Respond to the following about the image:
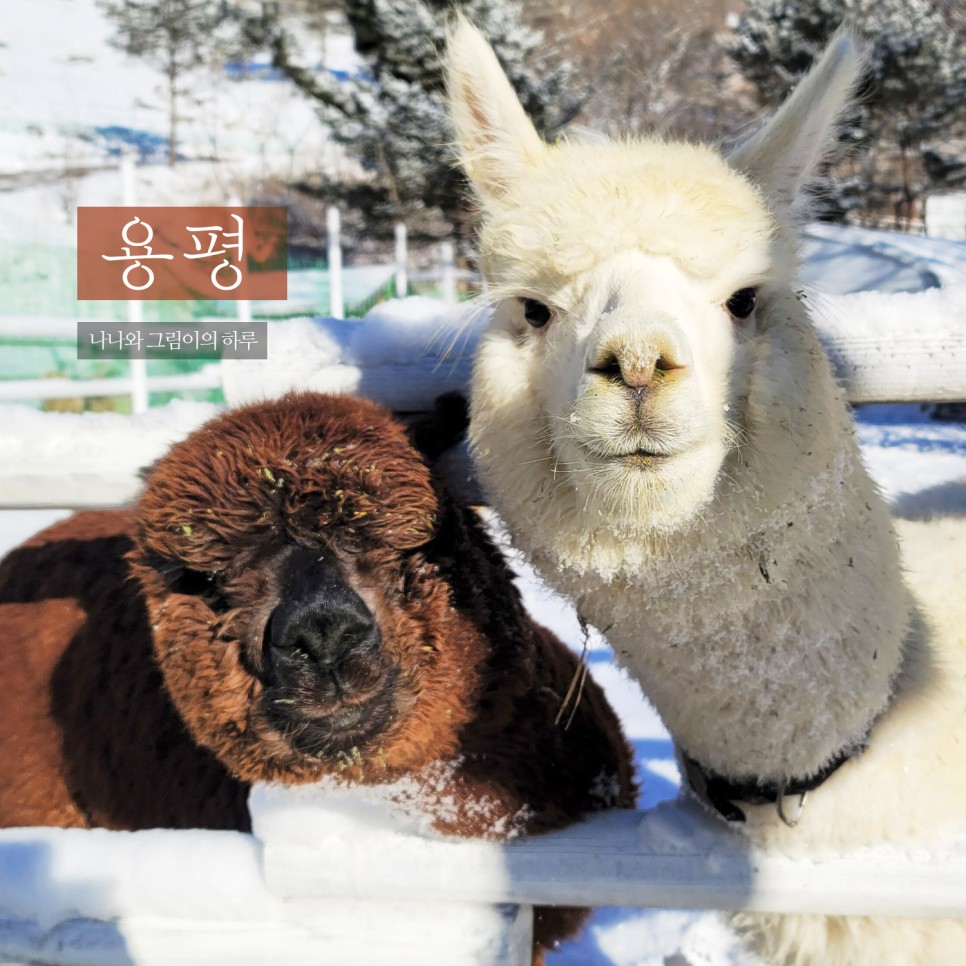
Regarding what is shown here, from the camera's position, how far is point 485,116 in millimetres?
1798

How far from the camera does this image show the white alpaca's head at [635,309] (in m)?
1.33

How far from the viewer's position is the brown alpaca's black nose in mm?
1512

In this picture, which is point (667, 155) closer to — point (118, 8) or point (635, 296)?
point (635, 296)

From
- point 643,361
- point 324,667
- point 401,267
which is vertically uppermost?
point 401,267

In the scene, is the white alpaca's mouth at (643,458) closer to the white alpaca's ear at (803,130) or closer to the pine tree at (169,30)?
the white alpaca's ear at (803,130)

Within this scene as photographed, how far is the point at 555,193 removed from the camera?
157cm

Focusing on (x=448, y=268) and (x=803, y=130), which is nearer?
(x=803, y=130)

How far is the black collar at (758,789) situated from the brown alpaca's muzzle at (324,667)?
64cm

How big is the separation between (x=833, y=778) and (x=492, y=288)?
112cm

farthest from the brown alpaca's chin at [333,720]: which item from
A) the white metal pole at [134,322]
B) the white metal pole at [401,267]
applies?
the white metal pole at [401,267]

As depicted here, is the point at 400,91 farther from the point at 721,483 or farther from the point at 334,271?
the point at 721,483

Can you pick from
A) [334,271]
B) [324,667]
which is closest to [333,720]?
[324,667]

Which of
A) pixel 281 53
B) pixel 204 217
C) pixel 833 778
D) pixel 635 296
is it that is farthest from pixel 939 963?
pixel 281 53

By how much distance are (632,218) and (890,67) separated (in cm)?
1968
